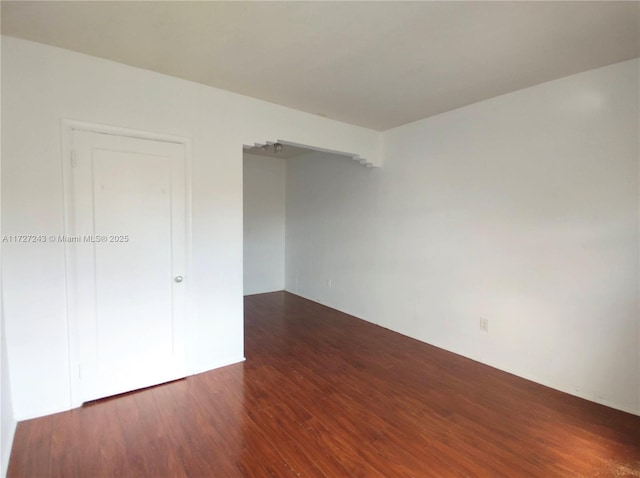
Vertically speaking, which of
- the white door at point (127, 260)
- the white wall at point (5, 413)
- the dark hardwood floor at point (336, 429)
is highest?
the white door at point (127, 260)

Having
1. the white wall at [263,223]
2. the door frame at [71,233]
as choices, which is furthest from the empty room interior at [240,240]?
the white wall at [263,223]

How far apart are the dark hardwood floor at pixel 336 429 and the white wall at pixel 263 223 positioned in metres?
2.98

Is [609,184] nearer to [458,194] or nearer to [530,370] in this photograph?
[458,194]

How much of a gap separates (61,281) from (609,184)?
14.1 feet

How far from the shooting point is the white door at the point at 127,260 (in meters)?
2.47

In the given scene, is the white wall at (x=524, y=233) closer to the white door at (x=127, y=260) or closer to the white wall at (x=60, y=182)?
the white wall at (x=60, y=182)

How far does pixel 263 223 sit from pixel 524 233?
445 centimetres

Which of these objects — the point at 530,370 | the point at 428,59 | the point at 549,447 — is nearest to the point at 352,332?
the point at 530,370

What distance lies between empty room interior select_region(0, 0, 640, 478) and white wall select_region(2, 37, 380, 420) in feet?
0.05

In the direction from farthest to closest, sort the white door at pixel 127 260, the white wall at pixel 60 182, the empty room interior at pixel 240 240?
the white door at pixel 127 260 → the white wall at pixel 60 182 → the empty room interior at pixel 240 240

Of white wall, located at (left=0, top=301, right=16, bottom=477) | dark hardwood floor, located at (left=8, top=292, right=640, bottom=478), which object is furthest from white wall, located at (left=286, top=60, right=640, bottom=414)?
white wall, located at (left=0, top=301, right=16, bottom=477)

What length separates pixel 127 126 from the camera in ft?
8.46

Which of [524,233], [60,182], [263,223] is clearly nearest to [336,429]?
[524,233]

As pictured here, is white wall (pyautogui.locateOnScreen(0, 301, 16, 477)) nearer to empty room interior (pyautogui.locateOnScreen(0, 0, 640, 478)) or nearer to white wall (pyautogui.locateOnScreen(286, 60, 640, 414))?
empty room interior (pyautogui.locateOnScreen(0, 0, 640, 478))
